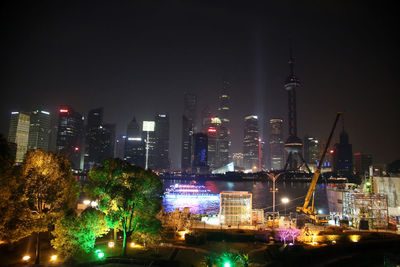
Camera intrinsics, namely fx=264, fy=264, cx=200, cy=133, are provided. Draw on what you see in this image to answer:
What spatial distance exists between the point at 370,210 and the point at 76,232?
40.2 metres

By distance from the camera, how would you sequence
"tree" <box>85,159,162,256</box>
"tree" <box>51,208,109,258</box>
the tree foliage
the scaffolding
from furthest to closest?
1. the scaffolding
2. "tree" <box>85,159,162,256</box>
3. "tree" <box>51,208,109,258</box>
4. the tree foliage

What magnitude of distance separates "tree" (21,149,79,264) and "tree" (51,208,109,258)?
1.23 m

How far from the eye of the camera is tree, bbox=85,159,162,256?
25.0m

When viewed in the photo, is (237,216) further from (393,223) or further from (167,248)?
(393,223)

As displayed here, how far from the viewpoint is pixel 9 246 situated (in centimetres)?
2511

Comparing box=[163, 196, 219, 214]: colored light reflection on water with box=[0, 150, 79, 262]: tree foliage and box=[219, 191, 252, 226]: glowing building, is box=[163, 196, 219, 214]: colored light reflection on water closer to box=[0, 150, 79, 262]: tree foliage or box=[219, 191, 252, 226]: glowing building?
box=[219, 191, 252, 226]: glowing building

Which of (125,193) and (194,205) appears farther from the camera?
(194,205)

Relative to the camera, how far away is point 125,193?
81.4 ft

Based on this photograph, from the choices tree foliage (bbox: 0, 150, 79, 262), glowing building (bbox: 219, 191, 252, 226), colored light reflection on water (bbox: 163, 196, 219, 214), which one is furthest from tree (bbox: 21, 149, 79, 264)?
colored light reflection on water (bbox: 163, 196, 219, 214)

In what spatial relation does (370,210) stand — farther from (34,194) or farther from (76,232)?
(34,194)

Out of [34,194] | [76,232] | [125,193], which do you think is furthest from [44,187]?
[125,193]

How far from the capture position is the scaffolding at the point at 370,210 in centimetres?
3928

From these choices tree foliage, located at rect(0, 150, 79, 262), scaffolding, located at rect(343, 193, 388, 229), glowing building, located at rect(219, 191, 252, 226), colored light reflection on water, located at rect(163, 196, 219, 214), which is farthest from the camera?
colored light reflection on water, located at rect(163, 196, 219, 214)

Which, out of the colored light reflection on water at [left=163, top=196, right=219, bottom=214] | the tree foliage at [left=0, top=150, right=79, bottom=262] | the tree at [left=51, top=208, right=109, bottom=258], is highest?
the tree foliage at [left=0, top=150, right=79, bottom=262]
